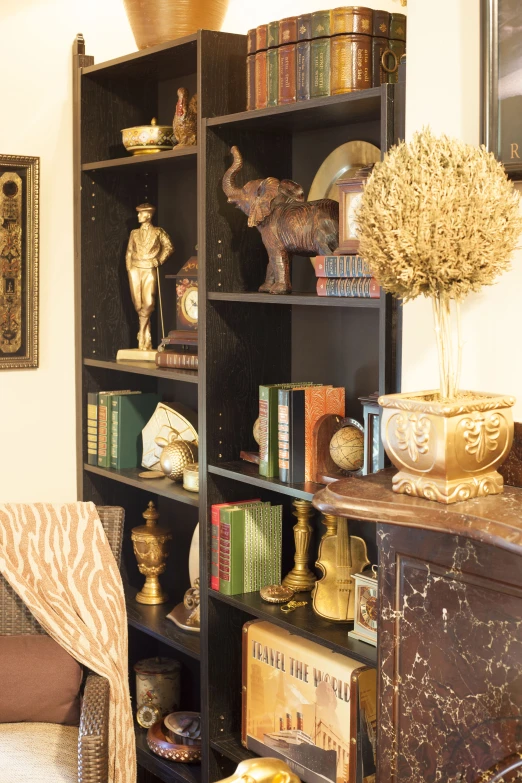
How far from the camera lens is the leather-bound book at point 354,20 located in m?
2.08

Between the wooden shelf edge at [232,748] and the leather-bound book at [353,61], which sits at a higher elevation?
the leather-bound book at [353,61]

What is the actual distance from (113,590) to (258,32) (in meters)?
1.47

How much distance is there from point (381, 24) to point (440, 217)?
0.87m

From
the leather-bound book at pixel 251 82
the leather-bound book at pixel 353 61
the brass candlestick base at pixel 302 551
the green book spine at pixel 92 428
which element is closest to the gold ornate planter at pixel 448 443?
the leather-bound book at pixel 353 61

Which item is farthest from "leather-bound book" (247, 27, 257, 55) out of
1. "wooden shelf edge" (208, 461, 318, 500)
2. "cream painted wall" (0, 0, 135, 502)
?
"wooden shelf edge" (208, 461, 318, 500)

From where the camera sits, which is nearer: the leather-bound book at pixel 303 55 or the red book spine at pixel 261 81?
the leather-bound book at pixel 303 55

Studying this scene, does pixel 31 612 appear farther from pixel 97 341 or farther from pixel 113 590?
pixel 97 341

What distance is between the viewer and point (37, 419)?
121 inches

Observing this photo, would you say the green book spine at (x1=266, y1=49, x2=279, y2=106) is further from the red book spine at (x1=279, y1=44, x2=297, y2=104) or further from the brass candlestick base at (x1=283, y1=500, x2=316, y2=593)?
the brass candlestick base at (x1=283, y1=500, x2=316, y2=593)

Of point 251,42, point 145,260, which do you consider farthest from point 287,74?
point 145,260

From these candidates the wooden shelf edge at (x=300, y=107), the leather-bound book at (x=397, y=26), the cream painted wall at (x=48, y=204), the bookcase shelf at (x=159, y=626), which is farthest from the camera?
the cream painted wall at (x=48, y=204)

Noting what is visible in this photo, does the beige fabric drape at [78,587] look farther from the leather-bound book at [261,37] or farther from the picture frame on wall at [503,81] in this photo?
the picture frame on wall at [503,81]

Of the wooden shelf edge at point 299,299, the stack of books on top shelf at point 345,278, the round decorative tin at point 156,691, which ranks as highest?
the stack of books on top shelf at point 345,278

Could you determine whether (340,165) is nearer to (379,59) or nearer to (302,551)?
(379,59)
